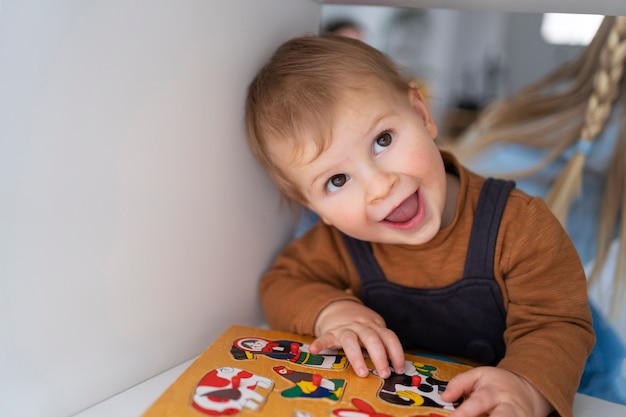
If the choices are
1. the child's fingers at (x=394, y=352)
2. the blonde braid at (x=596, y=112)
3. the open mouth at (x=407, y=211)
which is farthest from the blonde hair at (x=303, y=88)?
the blonde braid at (x=596, y=112)

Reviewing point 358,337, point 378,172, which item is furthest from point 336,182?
point 358,337

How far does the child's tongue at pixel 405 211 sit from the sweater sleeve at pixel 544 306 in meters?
0.10

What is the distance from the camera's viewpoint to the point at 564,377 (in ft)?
1.96

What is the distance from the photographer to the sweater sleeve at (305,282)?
0.74m

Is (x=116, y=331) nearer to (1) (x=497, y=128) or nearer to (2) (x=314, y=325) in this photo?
(2) (x=314, y=325)

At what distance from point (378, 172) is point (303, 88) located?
13 centimetres

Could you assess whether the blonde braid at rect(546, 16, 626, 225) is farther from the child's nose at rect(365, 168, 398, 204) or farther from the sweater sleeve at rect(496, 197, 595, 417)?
the child's nose at rect(365, 168, 398, 204)

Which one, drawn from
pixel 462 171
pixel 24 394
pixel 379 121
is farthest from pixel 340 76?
pixel 24 394

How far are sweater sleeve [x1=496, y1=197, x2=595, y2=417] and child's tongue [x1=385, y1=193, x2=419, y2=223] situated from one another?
10 cm

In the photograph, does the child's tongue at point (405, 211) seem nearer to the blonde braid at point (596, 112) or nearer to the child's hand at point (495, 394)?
the child's hand at point (495, 394)

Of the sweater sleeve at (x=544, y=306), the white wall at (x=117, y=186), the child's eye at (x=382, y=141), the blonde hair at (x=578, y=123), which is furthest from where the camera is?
the blonde hair at (x=578, y=123)

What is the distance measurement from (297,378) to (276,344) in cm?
10

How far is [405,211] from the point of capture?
702 millimetres

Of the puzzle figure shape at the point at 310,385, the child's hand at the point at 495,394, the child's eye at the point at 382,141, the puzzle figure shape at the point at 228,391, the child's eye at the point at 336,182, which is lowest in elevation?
the child's hand at the point at 495,394
